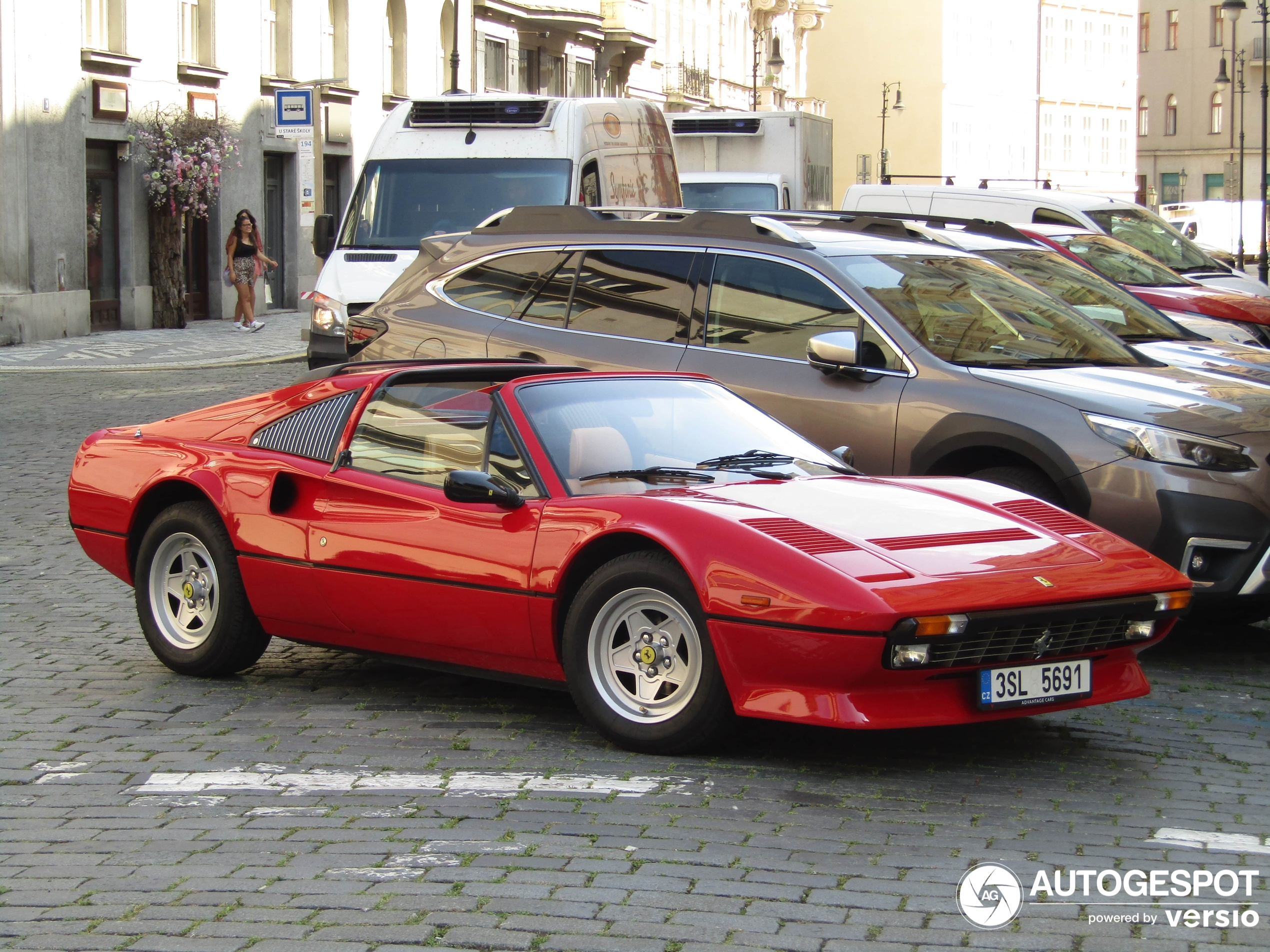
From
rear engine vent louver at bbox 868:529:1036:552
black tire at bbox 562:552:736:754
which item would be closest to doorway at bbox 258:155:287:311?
black tire at bbox 562:552:736:754

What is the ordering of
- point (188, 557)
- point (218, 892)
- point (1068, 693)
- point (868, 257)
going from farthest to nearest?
point (868, 257) < point (188, 557) < point (1068, 693) < point (218, 892)

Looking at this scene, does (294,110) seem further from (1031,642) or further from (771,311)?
(1031,642)

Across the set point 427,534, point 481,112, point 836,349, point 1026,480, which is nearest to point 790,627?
point 427,534

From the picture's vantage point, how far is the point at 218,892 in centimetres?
450

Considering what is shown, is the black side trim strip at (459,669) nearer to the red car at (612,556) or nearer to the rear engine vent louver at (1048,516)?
the red car at (612,556)

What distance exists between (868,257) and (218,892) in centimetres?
541

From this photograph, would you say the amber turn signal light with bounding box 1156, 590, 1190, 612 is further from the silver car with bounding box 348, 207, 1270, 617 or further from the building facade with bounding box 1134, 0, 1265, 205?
the building facade with bounding box 1134, 0, 1265, 205

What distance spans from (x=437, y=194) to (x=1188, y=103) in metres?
96.5

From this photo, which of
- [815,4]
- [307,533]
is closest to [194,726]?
[307,533]

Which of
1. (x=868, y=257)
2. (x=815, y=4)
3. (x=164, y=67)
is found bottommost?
(x=868, y=257)

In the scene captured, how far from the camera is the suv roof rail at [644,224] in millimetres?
9117

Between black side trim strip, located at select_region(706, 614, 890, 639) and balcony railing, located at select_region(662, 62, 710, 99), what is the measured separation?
177ft

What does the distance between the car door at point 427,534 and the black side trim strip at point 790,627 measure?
2.67 ft

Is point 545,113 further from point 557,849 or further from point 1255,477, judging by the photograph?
point 557,849
